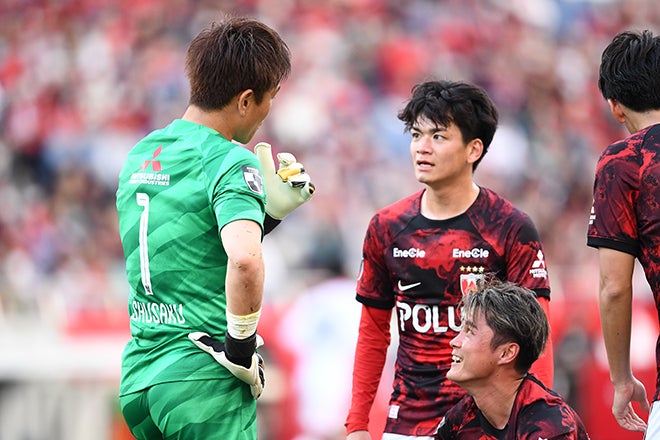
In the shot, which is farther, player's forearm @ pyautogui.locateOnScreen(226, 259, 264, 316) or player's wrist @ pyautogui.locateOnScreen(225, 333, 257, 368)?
player's wrist @ pyautogui.locateOnScreen(225, 333, 257, 368)

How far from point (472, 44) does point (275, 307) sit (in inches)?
284

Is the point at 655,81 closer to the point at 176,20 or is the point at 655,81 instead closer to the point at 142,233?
the point at 142,233

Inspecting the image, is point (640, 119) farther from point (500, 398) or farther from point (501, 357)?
point (500, 398)

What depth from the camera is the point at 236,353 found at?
12.6 ft

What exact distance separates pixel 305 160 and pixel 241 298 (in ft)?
30.2

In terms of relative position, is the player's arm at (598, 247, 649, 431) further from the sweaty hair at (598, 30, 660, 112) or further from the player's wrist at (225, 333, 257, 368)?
the player's wrist at (225, 333, 257, 368)

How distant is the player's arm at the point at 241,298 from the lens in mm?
3711

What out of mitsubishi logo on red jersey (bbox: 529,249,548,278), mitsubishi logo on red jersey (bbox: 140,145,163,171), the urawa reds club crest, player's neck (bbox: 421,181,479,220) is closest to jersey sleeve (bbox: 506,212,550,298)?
mitsubishi logo on red jersey (bbox: 529,249,548,278)

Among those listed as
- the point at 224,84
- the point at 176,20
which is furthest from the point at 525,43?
the point at 224,84

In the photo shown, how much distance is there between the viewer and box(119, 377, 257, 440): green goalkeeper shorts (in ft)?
12.8

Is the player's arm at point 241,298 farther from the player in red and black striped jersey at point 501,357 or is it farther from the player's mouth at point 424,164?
the player's mouth at point 424,164

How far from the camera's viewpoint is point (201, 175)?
3922 mm

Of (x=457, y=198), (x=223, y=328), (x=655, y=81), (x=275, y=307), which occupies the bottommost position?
(x=275, y=307)

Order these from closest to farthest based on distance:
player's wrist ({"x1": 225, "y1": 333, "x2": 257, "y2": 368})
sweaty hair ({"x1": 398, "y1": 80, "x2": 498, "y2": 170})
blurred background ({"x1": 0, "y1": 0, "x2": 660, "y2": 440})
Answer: player's wrist ({"x1": 225, "y1": 333, "x2": 257, "y2": 368}), sweaty hair ({"x1": 398, "y1": 80, "x2": 498, "y2": 170}), blurred background ({"x1": 0, "y1": 0, "x2": 660, "y2": 440})
